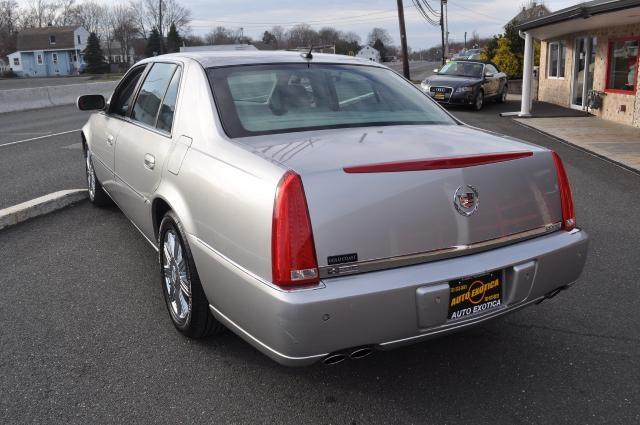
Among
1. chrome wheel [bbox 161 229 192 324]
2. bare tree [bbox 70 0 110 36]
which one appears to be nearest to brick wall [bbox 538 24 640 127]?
chrome wheel [bbox 161 229 192 324]

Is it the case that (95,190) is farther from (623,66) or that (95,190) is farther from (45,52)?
(45,52)

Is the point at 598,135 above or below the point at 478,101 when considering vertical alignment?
below

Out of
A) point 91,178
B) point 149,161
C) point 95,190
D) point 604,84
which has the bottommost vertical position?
point 95,190

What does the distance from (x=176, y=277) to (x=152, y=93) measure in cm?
149

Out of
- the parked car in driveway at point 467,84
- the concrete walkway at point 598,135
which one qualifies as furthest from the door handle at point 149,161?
the parked car in driveway at point 467,84

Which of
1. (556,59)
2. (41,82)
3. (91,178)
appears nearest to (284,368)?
(91,178)

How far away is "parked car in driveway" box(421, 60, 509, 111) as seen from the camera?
743 inches

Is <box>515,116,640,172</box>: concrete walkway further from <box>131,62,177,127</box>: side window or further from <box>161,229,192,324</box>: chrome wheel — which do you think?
<box>161,229,192,324</box>: chrome wheel

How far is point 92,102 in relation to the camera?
5.24m

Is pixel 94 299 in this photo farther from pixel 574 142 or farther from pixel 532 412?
pixel 574 142

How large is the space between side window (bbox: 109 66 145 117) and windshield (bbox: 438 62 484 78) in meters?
17.0

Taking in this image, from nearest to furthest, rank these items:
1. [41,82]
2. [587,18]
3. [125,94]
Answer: [125,94], [587,18], [41,82]

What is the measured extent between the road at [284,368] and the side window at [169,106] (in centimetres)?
119

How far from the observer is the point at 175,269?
338 cm
